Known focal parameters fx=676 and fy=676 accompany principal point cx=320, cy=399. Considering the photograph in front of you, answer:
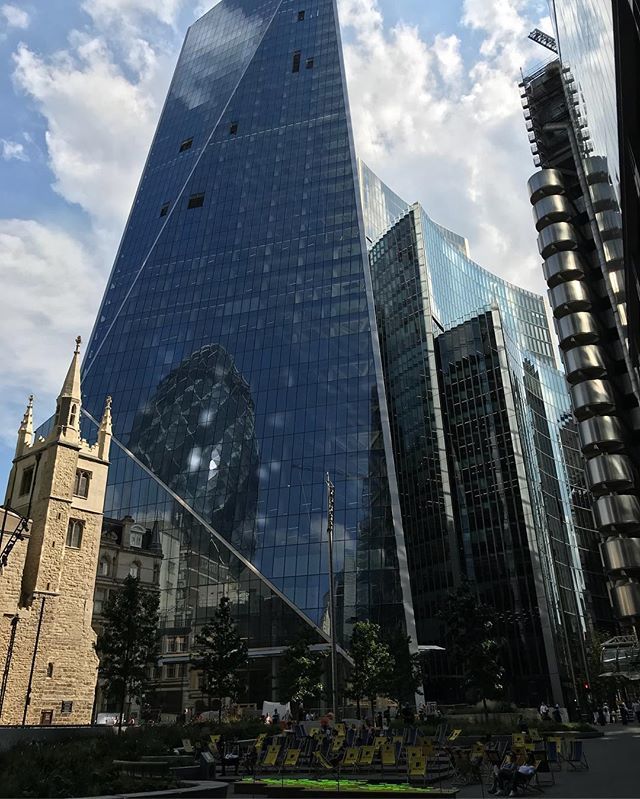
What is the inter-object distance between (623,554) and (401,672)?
17.0m

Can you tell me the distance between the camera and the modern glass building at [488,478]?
69.0 m

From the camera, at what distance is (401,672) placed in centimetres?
4678

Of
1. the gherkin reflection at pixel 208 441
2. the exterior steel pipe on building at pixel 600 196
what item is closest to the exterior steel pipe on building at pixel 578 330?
the exterior steel pipe on building at pixel 600 196

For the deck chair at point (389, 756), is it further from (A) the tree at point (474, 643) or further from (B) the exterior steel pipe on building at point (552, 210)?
(B) the exterior steel pipe on building at point (552, 210)

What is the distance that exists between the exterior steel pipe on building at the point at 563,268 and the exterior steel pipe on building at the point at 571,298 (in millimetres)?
606

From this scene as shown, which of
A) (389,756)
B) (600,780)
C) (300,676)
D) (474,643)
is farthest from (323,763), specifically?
(300,676)

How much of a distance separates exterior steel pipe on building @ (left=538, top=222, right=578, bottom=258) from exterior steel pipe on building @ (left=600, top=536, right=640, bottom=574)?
2283 cm

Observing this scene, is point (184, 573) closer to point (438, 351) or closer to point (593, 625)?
point (438, 351)

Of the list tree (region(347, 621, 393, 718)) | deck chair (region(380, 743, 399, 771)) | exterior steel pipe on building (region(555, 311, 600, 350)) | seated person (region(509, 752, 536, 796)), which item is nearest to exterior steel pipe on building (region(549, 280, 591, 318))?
exterior steel pipe on building (region(555, 311, 600, 350))

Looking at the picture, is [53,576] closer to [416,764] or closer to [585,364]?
[416,764]

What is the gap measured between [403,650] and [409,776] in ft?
101

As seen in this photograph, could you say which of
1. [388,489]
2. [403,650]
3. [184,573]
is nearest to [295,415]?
[388,489]

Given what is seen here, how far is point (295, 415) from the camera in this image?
64438mm

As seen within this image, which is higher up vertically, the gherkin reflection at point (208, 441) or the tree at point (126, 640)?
the gherkin reflection at point (208, 441)
